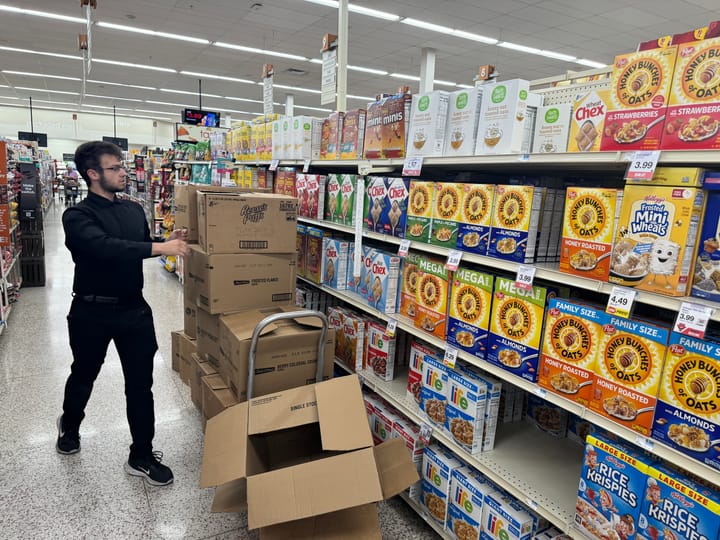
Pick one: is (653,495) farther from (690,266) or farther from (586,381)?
(690,266)

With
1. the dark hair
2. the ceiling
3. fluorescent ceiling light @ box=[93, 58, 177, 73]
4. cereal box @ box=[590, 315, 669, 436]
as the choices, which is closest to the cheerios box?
cereal box @ box=[590, 315, 669, 436]

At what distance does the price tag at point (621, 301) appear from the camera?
144 centimetres

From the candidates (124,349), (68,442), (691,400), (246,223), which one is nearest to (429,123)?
(246,223)

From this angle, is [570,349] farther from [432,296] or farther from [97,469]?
[97,469]

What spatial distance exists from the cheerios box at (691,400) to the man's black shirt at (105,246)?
2.24 meters

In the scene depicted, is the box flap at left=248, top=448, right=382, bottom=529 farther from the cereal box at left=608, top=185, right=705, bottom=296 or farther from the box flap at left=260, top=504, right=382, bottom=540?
the cereal box at left=608, top=185, right=705, bottom=296

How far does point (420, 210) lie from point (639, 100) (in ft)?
3.54

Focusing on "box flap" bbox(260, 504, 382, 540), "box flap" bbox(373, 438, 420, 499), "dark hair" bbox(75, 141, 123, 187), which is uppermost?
"dark hair" bbox(75, 141, 123, 187)

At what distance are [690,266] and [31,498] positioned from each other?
310 cm

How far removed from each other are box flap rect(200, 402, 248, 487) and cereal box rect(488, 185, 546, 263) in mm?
1307

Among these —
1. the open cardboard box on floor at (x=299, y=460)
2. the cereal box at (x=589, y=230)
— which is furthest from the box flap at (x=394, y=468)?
the cereal box at (x=589, y=230)

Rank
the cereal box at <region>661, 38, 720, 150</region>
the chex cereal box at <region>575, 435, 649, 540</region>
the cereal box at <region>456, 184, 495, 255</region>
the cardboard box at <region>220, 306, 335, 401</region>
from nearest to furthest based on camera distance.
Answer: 1. the cereal box at <region>661, 38, 720, 150</region>
2. the chex cereal box at <region>575, 435, 649, 540</region>
3. the cereal box at <region>456, 184, 495, 255</region>
4. the cardboard box at <region>220, 306, 335, 401</region>

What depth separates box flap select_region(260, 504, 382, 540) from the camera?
1.95 m

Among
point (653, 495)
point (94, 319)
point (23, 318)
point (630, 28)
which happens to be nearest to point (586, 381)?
point (653, 495)
